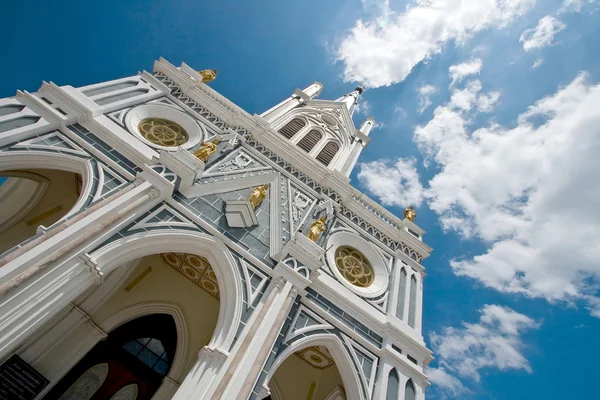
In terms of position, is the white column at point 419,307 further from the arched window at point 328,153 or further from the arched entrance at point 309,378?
the arched window at point 328,153

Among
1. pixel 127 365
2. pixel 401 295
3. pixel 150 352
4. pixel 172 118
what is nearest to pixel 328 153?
pixel 172 118

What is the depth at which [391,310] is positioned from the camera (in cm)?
1017

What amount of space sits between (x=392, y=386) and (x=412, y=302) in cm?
325

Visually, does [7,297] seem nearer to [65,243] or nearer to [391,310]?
[65,243]

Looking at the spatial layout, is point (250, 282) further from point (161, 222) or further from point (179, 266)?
point (179, 266)

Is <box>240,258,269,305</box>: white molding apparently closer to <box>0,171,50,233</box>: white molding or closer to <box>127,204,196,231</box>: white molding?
<box>127,204,196,231</box>: white molding

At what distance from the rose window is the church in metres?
0.05

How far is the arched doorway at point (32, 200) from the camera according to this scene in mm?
9620

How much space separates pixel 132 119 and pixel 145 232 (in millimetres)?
4761

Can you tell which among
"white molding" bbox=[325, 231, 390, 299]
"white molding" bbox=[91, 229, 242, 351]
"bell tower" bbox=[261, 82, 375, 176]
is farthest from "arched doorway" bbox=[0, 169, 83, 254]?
"bell tower" bbox=[261, 82, 375, 176]

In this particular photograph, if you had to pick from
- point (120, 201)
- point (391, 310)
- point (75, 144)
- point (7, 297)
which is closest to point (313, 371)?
point (391, 310)

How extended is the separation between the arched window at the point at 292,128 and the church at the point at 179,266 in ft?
14.0

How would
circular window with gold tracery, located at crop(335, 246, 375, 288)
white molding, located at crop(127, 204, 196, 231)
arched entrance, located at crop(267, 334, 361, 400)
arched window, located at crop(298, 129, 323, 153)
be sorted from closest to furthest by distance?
1. white molding, located at crop(127, 204, 196, 231)
2. arched entrance, located at crop(267, 334, 361, 400)
3. circular window with gold tracery, located at crop(335, 246, 375, 288)
4. arched window, located at crop(298, 129, 323, 153)

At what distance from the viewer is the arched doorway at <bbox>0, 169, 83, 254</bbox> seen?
9620mm
